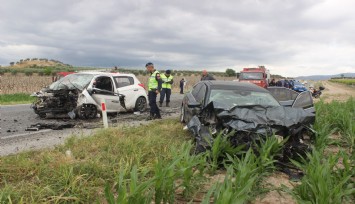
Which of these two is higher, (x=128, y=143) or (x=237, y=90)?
(x=237, y=90)

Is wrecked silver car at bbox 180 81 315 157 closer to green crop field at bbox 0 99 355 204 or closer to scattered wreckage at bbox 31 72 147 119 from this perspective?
green crop field at bbox 0 99 355 204

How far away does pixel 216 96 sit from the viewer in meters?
6.91

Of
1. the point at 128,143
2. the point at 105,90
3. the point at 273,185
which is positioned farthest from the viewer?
the point at 105,90

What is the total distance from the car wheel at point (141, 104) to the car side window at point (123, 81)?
74 cm

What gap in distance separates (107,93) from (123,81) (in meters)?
1.13

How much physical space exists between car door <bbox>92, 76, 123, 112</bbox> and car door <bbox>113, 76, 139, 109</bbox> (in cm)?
27

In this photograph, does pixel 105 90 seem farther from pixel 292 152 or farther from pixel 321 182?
pixel 321 182

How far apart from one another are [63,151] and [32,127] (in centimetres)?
376

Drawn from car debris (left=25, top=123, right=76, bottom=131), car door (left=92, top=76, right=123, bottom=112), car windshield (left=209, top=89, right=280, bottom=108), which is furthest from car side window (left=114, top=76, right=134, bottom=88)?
car windshield (left=209, top=89, right=280, bottom=108)

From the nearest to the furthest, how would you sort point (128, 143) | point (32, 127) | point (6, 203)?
point (6, 203)
point (128, 143)
point (32, 127)

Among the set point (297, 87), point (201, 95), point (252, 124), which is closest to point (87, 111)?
point (201, 95)

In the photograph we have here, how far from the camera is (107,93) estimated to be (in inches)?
424

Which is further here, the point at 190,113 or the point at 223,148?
the point at 190,113

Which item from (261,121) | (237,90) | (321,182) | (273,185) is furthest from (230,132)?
(237,90)
